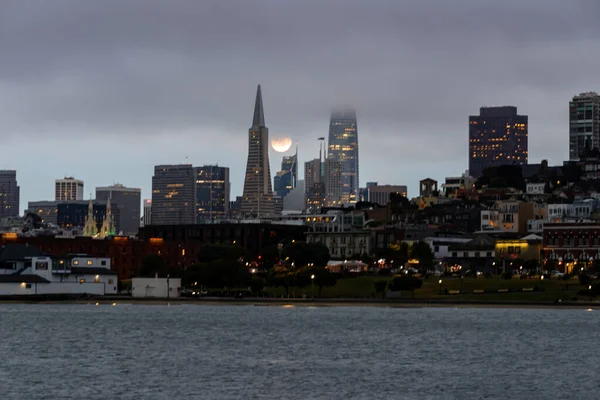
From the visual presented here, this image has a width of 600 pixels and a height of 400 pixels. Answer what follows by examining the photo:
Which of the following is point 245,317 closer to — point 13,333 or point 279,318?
point 279,318

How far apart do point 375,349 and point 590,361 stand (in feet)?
65.6

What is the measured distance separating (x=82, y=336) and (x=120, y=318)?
29.0m

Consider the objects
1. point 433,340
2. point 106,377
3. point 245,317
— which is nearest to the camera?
point 106,377

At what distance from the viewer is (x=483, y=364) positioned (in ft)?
374

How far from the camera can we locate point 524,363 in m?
115

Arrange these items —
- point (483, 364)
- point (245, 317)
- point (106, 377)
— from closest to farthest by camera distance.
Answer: point (106, 377) → point (483, 364) → point (245, 317)

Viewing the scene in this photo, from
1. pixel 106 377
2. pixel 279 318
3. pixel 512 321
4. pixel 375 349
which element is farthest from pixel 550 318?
pixel 106 377

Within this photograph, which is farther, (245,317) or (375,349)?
(245,317)

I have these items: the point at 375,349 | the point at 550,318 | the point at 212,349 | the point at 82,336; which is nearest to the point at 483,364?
the point at 375,349

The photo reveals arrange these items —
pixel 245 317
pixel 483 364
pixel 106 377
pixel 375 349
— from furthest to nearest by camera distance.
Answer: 1. pixel 245 317
2. pixel 375 349
3. pixel 483 364
4. pixel 106 377

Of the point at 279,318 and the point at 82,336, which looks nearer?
the point at 82,336

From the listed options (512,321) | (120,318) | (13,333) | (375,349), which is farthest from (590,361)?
(120,318)

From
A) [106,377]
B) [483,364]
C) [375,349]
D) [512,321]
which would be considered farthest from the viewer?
[512,321]

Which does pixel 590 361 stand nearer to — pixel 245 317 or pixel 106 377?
pixel 106 377
